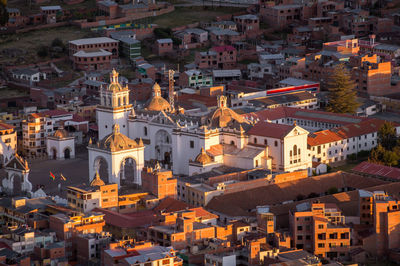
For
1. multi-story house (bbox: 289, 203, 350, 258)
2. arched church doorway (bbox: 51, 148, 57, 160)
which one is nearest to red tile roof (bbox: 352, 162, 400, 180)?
multi-story house (bbox: 289, 203, 350, 258)

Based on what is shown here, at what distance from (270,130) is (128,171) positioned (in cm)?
930

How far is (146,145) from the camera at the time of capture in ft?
287

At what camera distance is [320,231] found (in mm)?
69062

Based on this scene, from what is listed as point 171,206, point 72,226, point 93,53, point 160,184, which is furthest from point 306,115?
point 72,226

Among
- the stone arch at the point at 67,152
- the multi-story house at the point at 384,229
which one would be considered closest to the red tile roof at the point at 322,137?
the stone arch at the point at 67,152

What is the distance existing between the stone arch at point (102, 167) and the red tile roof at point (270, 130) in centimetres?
903

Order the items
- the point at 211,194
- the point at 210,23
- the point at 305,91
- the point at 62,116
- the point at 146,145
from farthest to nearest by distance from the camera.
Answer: the point at 210,23 → the point at 305,91 → the point at 62,116 → the point at 146,145 → the point at 211,194

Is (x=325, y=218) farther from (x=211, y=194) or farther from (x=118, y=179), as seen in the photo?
(x=118, y=179)

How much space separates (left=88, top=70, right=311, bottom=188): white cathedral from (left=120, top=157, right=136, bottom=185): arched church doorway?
0.07 metres

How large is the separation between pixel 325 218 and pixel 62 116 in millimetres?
30664

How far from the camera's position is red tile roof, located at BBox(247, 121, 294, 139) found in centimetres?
8296

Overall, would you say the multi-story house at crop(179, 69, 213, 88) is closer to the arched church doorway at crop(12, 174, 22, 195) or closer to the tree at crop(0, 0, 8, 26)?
the tree at crop(0, 0, 8, 26)

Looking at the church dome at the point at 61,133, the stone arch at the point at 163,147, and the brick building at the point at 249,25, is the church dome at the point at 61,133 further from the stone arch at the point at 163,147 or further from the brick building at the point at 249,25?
the brick building at the point at 249,25

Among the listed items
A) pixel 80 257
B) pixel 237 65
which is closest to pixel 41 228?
pixel 80 257
